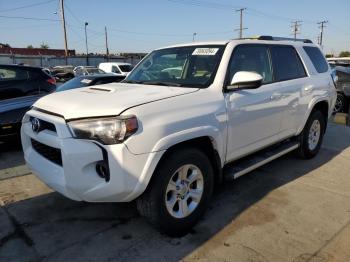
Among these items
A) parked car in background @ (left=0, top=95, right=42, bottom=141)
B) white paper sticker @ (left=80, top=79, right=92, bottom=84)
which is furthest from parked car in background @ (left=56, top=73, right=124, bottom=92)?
parked car in background @ (left=0, top=95, right=42, bottom=141)

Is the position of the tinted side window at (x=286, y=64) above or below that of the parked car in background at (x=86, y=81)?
above

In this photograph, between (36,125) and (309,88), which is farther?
(309,88)

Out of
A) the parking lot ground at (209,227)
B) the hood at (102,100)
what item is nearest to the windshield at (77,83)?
the parking lot ground at (209,227)

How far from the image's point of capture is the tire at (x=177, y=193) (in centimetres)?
299

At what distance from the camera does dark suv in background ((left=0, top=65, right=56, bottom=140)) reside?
597 cm

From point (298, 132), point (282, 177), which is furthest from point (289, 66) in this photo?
point (282, 177)

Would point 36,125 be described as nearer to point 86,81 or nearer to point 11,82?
point 11,82

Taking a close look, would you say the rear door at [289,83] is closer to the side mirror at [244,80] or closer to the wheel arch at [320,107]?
the wheel arch at [320,107]

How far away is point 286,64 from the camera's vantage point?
4.81m

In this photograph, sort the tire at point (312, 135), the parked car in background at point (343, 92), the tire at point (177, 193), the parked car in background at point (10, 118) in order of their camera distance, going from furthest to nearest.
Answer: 1. the parked car in background at point (343, 92)
2. the parked car in background at point (10, 118)
3. the tire at point (312, 135)
4. the tire at point (177, 193)

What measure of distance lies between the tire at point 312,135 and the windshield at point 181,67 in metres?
2.27

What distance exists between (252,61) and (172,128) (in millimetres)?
1736

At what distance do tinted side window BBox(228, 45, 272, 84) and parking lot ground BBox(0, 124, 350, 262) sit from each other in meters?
1.43

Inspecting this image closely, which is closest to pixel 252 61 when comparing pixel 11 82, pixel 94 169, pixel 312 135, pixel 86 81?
pixel 312 135
